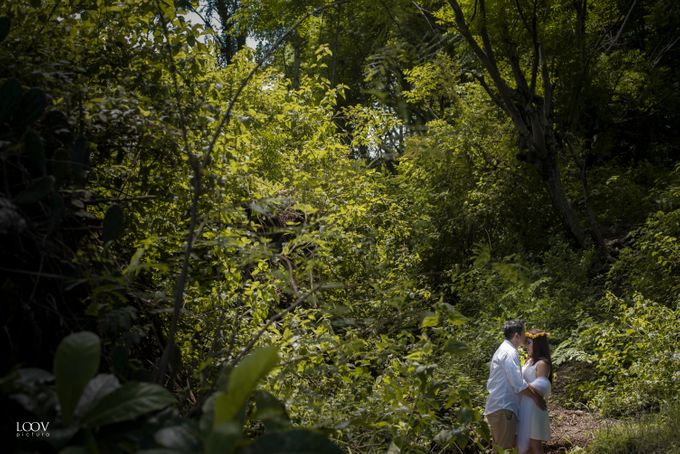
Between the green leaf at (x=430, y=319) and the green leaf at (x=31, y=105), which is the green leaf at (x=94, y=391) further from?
the green leaf at (x=430, y=319)

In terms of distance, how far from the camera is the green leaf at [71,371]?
53.6 inches

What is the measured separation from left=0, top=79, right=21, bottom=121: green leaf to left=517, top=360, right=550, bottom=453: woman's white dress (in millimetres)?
5097

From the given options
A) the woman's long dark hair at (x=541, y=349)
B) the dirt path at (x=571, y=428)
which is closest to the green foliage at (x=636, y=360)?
the dirt path at (x=571, y=428)

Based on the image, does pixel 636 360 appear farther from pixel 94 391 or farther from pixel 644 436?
pixel 94 391

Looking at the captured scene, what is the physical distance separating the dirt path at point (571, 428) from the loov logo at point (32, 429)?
6.22m

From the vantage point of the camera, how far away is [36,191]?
6.11 ft

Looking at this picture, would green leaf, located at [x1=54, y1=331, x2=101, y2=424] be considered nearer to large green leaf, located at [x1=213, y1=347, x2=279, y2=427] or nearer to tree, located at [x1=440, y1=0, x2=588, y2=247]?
large green leaf, located at [x1=213, y1=347, x2=279, y2=427]

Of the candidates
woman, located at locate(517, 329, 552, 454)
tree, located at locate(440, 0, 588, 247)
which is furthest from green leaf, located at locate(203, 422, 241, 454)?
tree, located at locate(440, 0, 588, 247)

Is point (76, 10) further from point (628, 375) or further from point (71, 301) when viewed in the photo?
point (628, 375)

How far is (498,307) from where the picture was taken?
1060 cm

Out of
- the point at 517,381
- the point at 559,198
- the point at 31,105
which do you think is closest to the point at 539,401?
the point at 517,381

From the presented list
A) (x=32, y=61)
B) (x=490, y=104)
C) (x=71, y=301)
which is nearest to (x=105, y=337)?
(x=71, y=301)

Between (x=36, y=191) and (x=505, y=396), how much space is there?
16.2 feet

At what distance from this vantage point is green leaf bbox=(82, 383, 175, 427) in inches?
54.6
